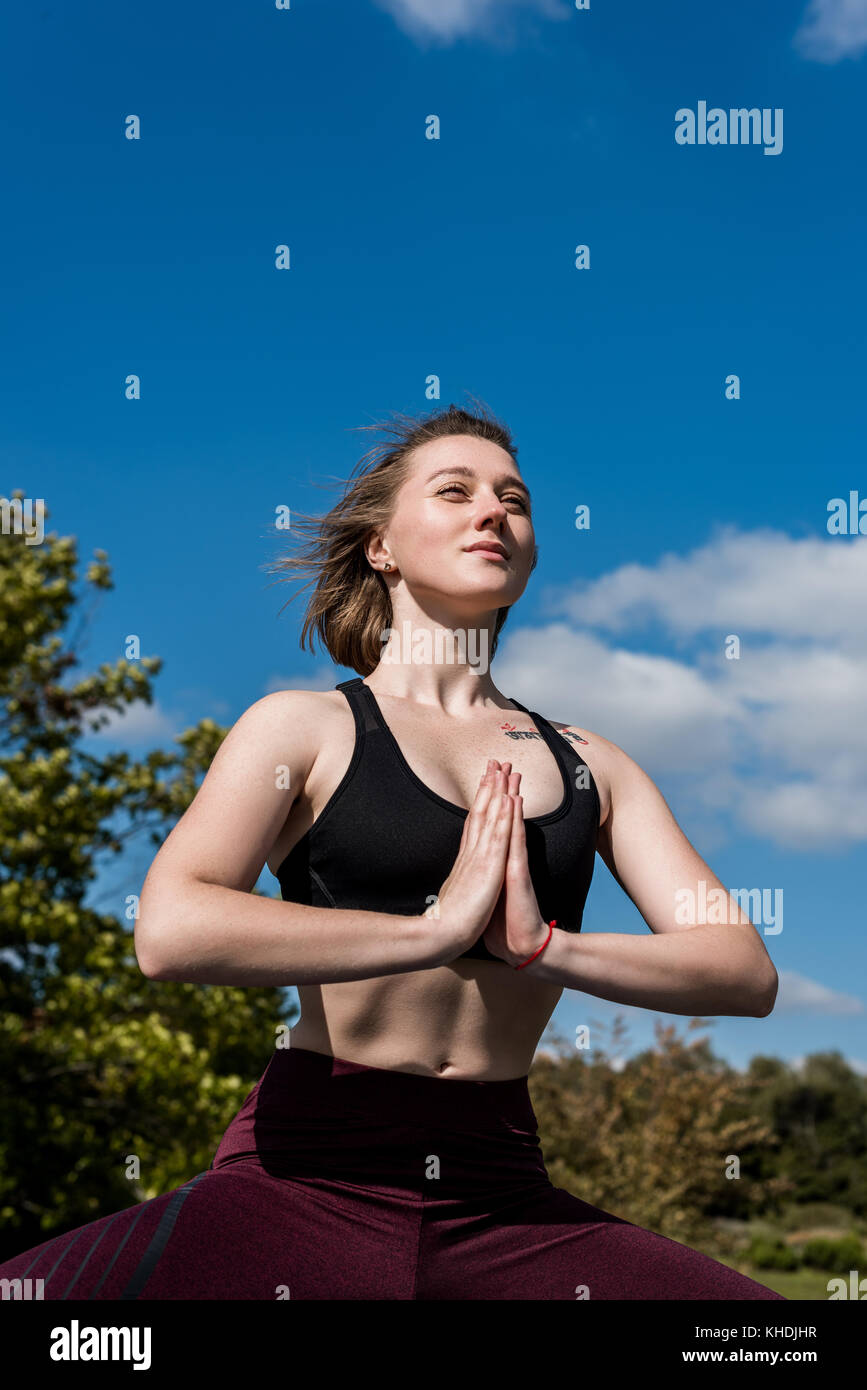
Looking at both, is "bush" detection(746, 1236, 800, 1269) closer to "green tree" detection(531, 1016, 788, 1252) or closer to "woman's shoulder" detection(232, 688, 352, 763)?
"green tree" detection(531, 1016, 788, 1252)

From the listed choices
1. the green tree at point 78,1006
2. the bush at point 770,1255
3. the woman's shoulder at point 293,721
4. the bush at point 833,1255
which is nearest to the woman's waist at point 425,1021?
the woman's shoulder at point 293,721

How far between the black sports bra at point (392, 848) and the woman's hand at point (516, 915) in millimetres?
108

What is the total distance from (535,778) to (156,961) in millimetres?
1022

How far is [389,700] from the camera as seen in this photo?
Answer: 9.05ft

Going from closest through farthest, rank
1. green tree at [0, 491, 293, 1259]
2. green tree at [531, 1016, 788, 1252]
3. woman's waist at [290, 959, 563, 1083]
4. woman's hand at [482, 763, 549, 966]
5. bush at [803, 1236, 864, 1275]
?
woman's hand at [482, 763, 549, 966] → woman's waist at [290, 959, 563, 1083] → green tree at [0, 491, 293, 1259] → green tree at [531, 1016, 788, 1252] → bush at [803, 1236, 864, 1275]

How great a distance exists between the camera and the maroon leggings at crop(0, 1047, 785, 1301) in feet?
6.75

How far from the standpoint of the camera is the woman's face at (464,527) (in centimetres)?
273

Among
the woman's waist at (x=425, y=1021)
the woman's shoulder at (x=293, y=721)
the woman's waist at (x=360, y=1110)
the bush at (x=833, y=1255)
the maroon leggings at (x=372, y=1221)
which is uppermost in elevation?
the woman's shoulder at (x=293, y=721)

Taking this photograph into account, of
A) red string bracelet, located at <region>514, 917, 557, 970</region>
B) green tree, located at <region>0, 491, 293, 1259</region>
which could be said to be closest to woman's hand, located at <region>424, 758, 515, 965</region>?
red string bracelet, located at <region>514, 917, 557, 970</region>

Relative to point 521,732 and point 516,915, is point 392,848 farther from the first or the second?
point 521,732

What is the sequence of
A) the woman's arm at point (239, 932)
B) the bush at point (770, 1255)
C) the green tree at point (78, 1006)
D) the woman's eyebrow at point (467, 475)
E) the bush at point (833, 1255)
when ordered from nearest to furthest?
the woman's arm at point (239, 932), the woman's eyebrow at point (467, 475), the green tree at point (78, 1006), the bush at point (770, 1255), the bush at point (833, 1255)

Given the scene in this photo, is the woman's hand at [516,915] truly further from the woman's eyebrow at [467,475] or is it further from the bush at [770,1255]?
the bush at [770,1255]
